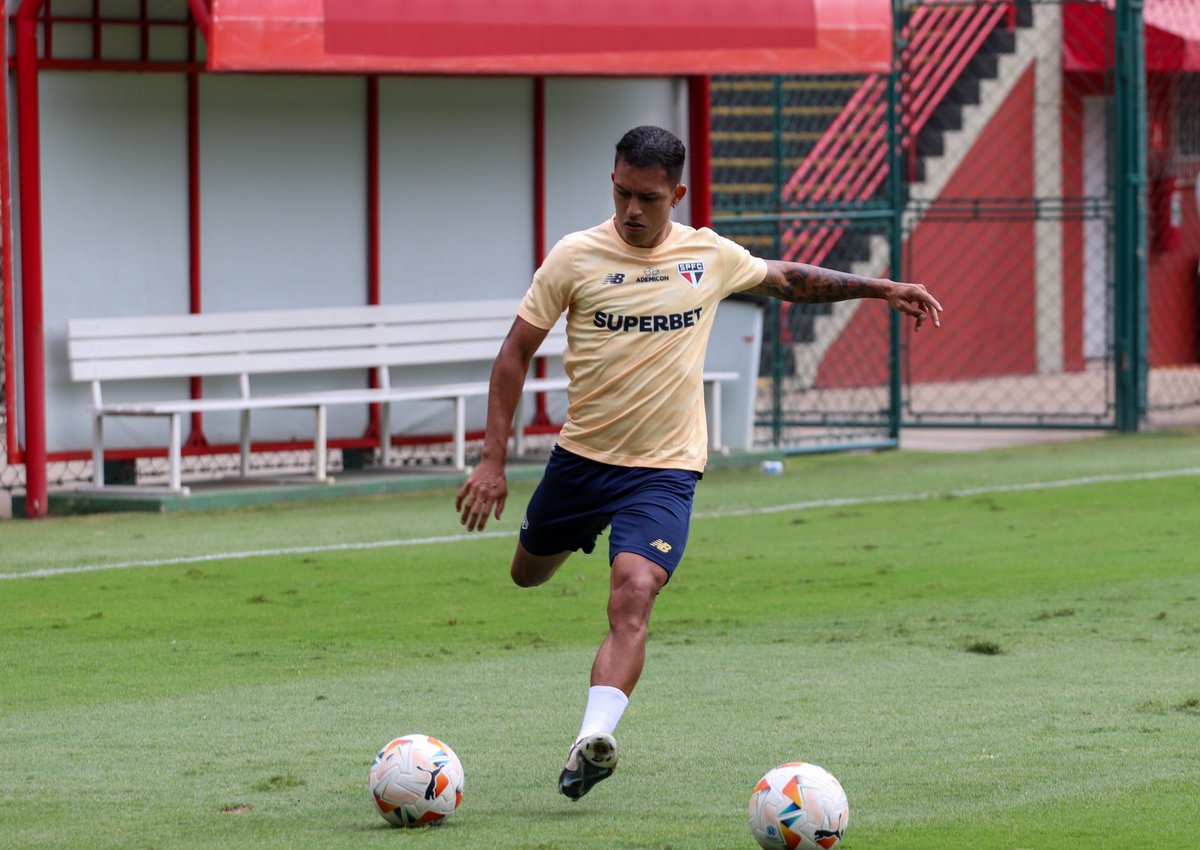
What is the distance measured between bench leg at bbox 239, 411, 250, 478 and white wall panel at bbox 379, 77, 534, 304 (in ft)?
5.61

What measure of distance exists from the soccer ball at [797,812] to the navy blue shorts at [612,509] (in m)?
1.13

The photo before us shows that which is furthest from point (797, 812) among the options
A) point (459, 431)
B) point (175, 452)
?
point (459, 431)

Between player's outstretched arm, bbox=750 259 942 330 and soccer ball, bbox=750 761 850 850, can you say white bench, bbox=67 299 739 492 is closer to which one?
player's outstretched arm, bbox=750 259 942 330

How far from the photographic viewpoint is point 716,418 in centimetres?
1546

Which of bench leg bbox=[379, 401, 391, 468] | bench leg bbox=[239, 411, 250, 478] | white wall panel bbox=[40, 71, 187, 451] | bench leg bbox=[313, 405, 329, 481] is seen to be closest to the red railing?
bench leg bbox=[379, 401, 391, 468]

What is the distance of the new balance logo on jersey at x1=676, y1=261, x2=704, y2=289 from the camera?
6.48 meters

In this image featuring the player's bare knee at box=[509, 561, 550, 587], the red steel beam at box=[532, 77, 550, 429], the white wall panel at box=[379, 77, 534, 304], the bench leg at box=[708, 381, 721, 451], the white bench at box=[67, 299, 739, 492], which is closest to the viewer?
the player's bare knee at box=[509, 561, 550, 587]

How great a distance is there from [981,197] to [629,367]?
1830 centimetres

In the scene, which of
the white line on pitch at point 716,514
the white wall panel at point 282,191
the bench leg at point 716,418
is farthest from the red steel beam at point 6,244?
the bench leg at point 716,418

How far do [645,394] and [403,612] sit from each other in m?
3.44

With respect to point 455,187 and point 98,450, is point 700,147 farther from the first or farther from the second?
point 98,450

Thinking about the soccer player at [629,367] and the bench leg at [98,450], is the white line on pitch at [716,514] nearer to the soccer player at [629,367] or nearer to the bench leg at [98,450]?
the bench leg at [98,450]

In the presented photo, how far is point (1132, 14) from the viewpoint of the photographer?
1762cm

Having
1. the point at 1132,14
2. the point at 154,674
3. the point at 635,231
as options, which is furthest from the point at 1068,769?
the point at 1132,14
